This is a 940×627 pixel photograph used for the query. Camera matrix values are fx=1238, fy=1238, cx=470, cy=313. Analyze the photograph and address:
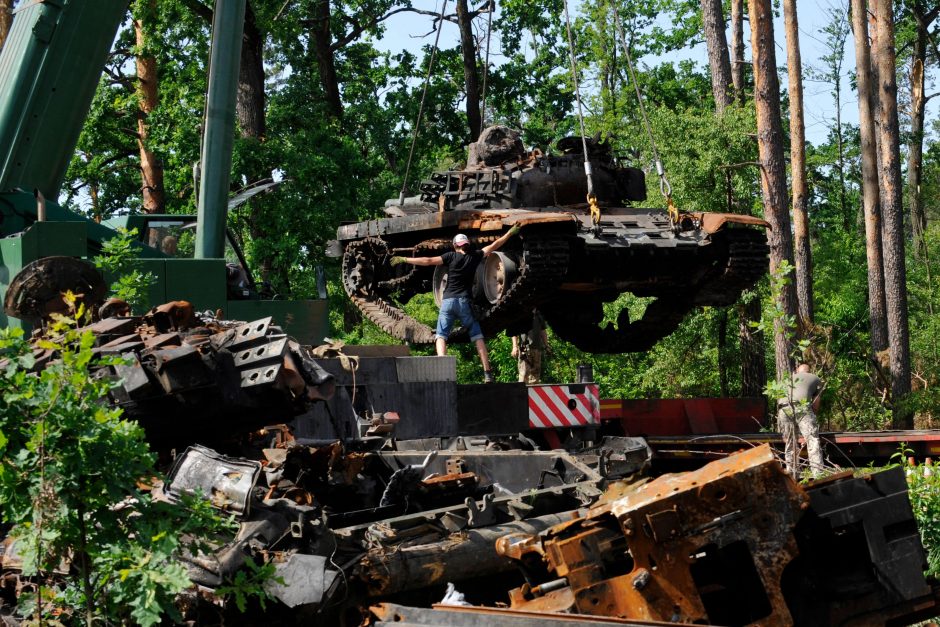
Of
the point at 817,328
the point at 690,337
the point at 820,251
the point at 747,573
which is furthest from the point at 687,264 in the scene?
the point at 820,251

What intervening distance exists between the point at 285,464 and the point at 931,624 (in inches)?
141

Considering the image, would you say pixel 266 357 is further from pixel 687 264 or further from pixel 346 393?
pixel 687 264

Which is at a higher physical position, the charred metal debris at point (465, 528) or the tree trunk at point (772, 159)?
the tree trunk at point (772, 159)

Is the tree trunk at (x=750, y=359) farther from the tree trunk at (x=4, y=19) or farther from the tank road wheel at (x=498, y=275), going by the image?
the tree trunk at (x=4, y=19)

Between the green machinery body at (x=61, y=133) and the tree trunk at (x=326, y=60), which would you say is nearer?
the green machinery body at (x=61, y=133)

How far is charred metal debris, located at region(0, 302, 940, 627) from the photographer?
5152 millimetres

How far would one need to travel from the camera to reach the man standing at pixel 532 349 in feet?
53.8

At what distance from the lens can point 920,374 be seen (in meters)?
23.1

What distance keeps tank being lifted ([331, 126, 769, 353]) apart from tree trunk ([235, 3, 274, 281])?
4794 mm

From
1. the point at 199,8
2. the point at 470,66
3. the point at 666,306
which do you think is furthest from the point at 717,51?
the point at 199,8

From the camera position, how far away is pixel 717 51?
70.2ft

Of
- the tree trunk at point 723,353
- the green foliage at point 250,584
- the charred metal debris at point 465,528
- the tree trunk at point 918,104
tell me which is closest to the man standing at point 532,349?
the tree trunk at point 723,353

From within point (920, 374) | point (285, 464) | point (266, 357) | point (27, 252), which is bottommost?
point (920, 374)

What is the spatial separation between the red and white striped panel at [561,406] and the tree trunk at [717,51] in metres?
11.7
